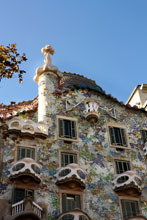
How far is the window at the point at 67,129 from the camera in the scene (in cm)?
2300

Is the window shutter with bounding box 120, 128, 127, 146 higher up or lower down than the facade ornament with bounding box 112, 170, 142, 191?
higher up

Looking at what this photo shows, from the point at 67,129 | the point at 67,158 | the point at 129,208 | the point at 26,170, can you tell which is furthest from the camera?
the point at 67,129

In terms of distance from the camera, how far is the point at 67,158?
21.8 meters

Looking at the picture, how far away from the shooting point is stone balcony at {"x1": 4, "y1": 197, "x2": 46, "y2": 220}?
56.1 ft

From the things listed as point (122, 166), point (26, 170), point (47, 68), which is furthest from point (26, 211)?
point (47, 68)

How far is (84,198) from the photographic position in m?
20.2

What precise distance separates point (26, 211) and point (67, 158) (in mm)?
5260

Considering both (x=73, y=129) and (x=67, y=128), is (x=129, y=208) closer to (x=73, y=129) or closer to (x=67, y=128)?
(x=73, y=129)

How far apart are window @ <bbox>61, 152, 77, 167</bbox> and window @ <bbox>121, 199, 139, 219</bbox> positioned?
358 cm

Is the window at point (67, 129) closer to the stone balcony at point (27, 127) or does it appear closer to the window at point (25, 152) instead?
the stone balcony at point (27, 127)

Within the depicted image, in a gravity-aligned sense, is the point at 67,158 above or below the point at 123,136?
below

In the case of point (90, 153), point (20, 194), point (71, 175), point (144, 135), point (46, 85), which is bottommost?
point (20, 194)

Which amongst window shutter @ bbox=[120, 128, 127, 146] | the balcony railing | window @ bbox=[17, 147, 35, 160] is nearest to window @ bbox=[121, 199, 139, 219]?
window shutter @ bbox=[120, 128, 127, 146]

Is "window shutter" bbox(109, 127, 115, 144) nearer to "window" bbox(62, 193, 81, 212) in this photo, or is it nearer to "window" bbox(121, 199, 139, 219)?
"window" bbox(121, 199, 139, 219)
